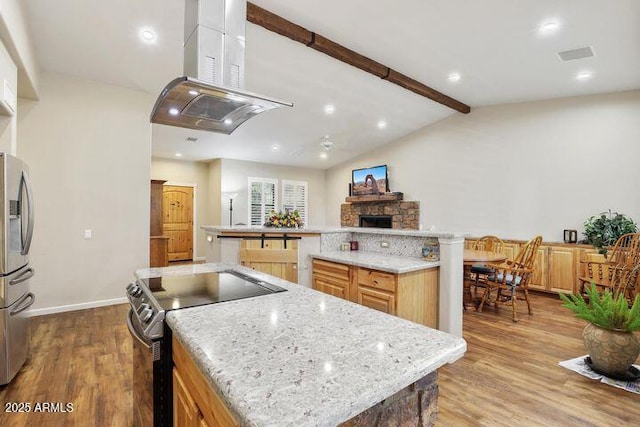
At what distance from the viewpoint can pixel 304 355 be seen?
0.91 meters

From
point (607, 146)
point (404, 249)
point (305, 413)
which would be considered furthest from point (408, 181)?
point (305, 413)

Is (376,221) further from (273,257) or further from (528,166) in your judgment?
(273,257)

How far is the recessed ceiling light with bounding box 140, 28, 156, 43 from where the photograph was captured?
11.4ft

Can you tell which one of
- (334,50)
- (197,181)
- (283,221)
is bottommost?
(283,221)

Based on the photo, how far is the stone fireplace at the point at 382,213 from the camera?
288 inches

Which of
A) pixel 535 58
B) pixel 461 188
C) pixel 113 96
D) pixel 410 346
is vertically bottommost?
pixel 410 346

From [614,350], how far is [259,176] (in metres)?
7.59

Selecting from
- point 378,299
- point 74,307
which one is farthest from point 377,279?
point 74,307

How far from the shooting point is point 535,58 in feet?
13.0

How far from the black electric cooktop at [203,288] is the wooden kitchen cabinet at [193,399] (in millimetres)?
227

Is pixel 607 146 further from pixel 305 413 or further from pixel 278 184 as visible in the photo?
pixel 278 184

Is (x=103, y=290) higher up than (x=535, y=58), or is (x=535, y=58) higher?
(x=535, y=58)

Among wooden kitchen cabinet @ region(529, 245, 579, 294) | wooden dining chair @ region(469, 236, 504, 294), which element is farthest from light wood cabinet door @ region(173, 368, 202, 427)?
wooden kitchen cabinet @ region(529, 245, 579, 294)

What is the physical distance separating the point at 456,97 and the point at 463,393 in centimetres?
508
